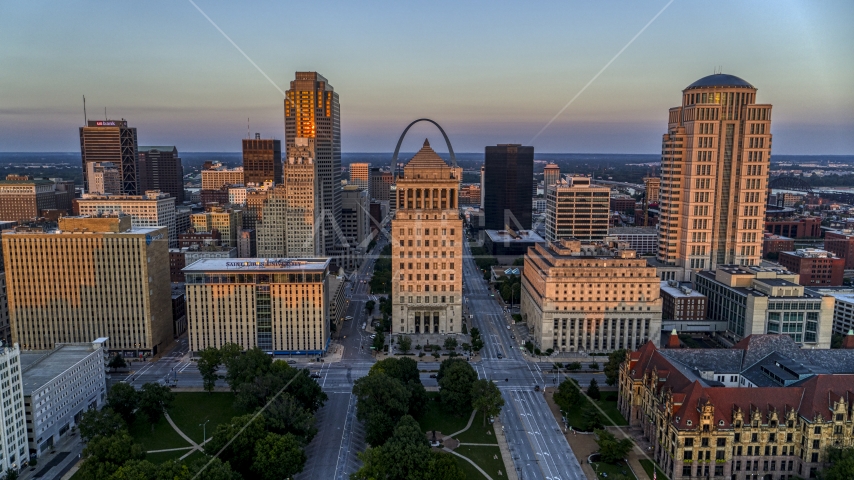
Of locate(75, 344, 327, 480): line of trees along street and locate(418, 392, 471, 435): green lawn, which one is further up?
locate(75, 344, 327, 480): line of trees along street

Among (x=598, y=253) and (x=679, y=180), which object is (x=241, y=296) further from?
(x=679, y=180)

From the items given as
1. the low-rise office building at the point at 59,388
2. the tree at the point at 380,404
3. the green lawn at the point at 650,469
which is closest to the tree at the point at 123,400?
the low-rise office building at the point at 59,388

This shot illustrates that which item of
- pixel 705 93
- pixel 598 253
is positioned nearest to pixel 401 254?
pixel 598 253

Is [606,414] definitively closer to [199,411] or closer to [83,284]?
[199,411]

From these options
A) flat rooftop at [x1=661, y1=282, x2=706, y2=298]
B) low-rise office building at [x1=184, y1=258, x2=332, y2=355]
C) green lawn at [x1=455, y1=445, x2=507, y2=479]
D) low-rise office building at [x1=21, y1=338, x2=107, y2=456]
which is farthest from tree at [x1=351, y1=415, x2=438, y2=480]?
flat rooftop at [x1=661, y1=282, x2=706, y2=298]

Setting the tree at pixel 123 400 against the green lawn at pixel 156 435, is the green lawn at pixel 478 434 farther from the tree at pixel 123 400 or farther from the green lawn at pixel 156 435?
the tree at pixel 123 400

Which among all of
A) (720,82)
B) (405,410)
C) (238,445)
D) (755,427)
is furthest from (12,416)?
(720,82)

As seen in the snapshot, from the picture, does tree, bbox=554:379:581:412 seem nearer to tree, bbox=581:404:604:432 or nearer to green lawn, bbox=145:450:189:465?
tree, bbox=581:404:604:432
